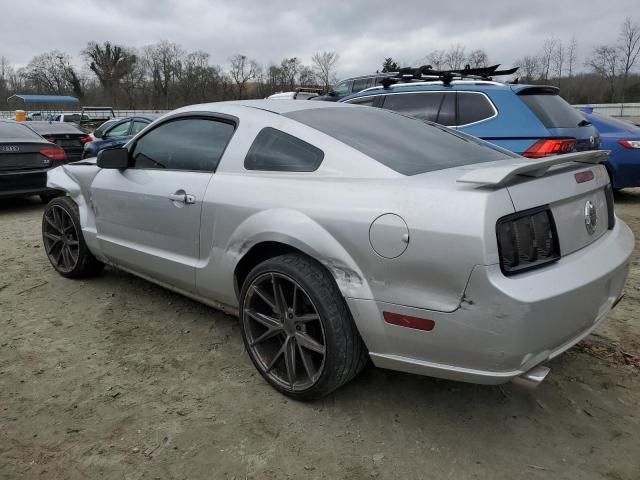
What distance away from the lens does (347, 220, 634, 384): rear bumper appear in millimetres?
1834

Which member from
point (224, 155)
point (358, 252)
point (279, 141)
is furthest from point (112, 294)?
point (358, 252)

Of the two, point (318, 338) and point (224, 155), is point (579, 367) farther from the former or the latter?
point (224, 155)

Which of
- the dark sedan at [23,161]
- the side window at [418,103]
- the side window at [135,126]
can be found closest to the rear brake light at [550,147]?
the side window at [418,103]

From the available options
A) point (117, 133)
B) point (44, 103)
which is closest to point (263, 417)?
point (117, 133)

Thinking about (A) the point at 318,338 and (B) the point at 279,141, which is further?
(B) the point at 279,141

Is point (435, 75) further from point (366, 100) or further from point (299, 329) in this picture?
point (299, 329)

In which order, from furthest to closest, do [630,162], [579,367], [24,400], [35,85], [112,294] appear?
1. [35,85]
2. [630,162]
3. [112,294]
4. [579,367]
5. [24,400]

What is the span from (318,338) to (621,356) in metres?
1.85

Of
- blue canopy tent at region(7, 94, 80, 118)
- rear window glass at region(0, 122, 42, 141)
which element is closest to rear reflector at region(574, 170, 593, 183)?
rear window glass at region(0, 122, 42, 141)

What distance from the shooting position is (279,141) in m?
2.67

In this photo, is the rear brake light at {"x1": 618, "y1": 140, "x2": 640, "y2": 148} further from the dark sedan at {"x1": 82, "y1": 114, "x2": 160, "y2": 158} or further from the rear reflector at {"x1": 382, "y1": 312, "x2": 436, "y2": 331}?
the dark sedan at {"x1": 82, "y1": 114, "x2": 160, "y2": 158}

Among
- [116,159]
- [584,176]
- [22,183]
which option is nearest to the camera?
[584,176]

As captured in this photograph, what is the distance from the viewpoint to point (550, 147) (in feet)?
16.5

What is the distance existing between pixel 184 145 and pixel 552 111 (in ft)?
13.5
